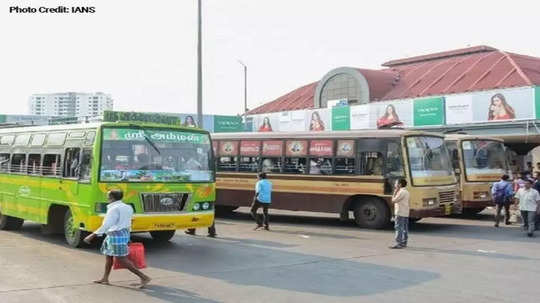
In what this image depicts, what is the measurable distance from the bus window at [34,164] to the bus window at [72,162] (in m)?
1.46

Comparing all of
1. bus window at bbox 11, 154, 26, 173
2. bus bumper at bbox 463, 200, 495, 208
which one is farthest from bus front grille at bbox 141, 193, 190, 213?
bus bumper at bbox 463, 200, 495, 208

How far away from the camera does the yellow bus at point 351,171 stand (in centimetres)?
1608

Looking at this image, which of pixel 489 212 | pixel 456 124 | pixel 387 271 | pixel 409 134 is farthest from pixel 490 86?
pixel 387 271

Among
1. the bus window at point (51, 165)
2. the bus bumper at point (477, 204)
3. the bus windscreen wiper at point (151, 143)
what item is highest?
the bus windscreen wiper at point (151, 143)

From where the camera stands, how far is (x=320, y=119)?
120ft

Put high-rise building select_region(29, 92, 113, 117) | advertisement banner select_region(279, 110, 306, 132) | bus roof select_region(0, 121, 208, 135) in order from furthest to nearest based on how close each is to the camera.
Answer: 1. advertisement banner select_region(279, 110, 306, 132)
2. high-rise building select_region(29, 92, 113, 117)
3. bus roof select_region(0, 121, 208, 135)

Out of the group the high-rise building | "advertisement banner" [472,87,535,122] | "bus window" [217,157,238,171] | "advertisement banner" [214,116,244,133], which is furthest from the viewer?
"advertisement banner" [214,116,244,133]

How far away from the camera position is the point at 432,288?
28.6 ft

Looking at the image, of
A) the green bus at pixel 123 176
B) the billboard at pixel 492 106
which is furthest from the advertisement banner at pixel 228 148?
the billboard at pixel 492 106

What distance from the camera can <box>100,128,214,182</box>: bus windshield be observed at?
A: 38.0ft

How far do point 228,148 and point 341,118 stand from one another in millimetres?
16128

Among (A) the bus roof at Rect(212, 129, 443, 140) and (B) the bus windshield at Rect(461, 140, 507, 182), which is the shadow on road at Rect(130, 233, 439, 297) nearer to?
(A) the bus roof at Rect(212, 129, 443, 140)

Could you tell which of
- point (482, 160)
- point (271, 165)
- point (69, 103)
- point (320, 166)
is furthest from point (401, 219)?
point (69, 103)

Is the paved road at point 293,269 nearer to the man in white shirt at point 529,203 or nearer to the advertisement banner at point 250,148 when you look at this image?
the man in white shirt at point 529,203
